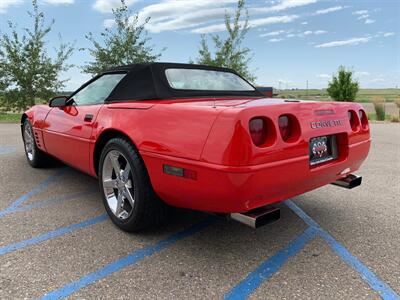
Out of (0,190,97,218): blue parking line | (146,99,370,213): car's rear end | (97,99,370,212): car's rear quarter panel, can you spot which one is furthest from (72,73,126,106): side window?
(146,99,370,213): car's rear end

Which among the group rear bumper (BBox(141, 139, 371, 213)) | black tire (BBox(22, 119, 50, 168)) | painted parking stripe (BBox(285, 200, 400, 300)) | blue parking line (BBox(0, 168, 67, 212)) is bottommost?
painted parking stripe (BBox(285, 200, 400, 300))

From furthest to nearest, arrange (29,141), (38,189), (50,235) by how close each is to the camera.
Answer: (29,141) < (38,189) < (50,235)

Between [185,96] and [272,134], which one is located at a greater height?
[185,96]

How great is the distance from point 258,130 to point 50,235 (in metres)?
1.94

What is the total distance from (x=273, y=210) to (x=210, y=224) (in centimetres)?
98

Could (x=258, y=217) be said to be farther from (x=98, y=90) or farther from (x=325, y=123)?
(x=98, y=90)

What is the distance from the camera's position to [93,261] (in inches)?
97.0

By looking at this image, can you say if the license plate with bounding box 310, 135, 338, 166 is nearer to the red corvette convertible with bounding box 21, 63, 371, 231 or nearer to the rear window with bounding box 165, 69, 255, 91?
the red corvette convertible with bounding box 21, 63, 371, 231

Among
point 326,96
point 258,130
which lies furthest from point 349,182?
point 326,96

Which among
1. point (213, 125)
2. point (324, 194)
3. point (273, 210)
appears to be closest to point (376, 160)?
point (324, 194)

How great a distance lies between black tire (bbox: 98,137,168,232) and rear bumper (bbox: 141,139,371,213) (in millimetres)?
121

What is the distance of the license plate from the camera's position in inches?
99.8

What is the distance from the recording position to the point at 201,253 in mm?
2611

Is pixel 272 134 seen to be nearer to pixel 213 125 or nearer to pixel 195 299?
pixel 213 125
